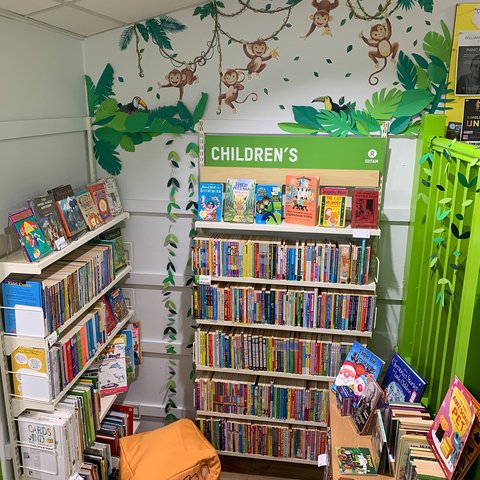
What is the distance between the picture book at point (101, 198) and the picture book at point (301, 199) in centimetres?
98

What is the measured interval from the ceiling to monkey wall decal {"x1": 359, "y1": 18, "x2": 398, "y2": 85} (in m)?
0.89

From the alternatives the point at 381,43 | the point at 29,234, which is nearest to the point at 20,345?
the point at 29,234

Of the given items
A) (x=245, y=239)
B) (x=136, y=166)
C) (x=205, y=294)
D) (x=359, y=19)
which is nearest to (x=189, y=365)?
(x=205, y=294)

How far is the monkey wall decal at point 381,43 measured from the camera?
2568 mm

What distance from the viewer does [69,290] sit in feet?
7.66

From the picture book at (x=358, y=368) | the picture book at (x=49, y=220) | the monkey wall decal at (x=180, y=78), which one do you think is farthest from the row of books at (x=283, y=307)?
the monkey wall decal at (x=180, y=78)

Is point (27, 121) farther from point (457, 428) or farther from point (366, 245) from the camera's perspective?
Answer: point (457, 428)

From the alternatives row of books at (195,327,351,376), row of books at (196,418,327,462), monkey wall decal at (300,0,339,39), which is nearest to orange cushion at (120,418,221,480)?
row of books at (196,418,327,462)

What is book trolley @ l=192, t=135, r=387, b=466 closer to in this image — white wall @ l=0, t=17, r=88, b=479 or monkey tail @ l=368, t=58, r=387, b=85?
monkey tail @ l=368, t=58, r=387, b=85

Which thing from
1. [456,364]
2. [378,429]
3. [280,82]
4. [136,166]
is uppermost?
[280,82]

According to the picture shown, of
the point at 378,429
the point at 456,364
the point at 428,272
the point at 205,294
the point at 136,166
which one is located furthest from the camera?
the point at 136,166

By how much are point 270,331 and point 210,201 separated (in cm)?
81

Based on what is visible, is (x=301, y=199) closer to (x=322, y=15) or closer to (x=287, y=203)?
(x=287, y=203)

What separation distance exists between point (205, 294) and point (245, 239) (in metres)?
0.37
